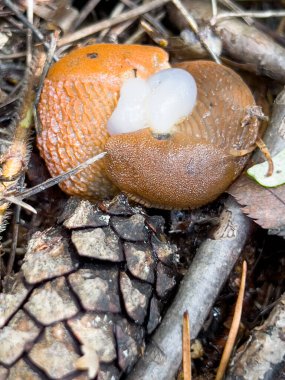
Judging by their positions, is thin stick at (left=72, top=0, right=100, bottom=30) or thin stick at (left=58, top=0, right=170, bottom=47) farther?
thin stick at (left=72, top=0, right=100, bottom=30)

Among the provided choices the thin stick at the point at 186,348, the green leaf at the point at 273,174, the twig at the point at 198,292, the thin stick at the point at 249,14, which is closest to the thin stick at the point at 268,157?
the green leaf at the point at 273,174

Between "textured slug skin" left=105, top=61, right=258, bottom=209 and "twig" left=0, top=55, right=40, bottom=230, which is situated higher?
"twig" left=0, top=55, right=40, bottom=230

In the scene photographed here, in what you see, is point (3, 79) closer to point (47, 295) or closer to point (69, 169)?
point (69, 169)

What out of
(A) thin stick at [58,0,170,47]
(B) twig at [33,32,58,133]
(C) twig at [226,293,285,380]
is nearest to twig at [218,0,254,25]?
(A) thin stick at [58,0,170,47]

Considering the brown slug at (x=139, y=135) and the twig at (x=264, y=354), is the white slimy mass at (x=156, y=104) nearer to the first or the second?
the brown slug at (x=139, y=135)

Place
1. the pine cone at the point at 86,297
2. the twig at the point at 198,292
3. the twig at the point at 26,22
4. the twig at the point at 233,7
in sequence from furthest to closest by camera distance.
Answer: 1. the twig at the point at 233,7
2. the twig at the point at 26,22
3. the twig at the point at 198,292
4. the pine cone at the point at 86,297

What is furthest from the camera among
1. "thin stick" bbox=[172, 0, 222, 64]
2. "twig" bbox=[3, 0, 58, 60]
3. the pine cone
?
"thin stick" bbox=[172, 0, 222, 64]

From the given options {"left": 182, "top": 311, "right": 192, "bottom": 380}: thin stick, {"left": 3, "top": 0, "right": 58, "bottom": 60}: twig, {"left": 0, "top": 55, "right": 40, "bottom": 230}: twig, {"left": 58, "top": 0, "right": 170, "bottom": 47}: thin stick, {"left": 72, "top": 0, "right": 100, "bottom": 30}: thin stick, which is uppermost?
{"left": 3, "top": 0, "right": 58, "bottom": 60}: twig

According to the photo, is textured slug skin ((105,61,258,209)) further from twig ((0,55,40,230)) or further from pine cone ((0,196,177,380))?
twig ((0,55,40,230))
